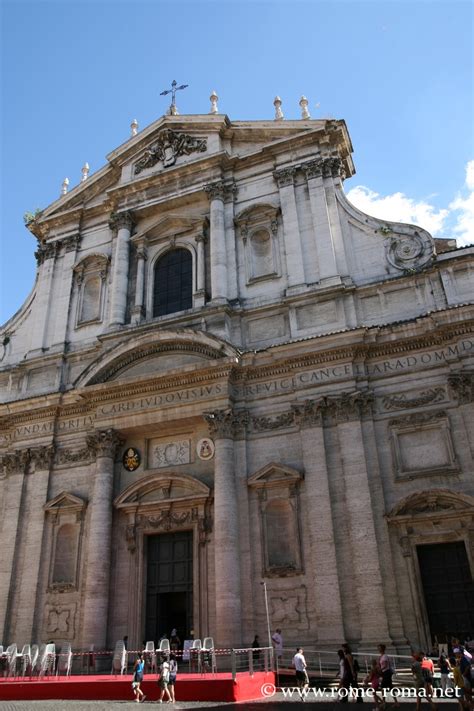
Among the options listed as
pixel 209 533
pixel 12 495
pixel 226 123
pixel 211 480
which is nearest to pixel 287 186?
pixel 226 123

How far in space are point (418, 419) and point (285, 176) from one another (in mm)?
9876

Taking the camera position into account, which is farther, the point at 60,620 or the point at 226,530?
the point at 60,620

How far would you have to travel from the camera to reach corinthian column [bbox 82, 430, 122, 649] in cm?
1662

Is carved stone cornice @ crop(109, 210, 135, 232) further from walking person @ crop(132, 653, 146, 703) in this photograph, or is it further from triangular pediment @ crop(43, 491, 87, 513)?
walking person @ crop(132, 653, 146, 703)

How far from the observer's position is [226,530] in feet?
53.0

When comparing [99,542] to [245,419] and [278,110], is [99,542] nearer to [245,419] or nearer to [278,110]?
[245,419]

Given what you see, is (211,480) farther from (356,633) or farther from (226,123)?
(226,123)

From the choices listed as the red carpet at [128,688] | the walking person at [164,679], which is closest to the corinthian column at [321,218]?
the red carpet at [128,688]

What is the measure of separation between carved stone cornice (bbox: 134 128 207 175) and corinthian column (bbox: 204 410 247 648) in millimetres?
11355

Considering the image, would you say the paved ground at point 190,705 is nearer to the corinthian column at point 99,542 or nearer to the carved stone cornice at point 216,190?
the corinthian column at point 99,542

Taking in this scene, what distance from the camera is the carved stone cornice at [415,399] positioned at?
16.0m

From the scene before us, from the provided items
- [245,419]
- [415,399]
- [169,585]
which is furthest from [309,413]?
[169,585]

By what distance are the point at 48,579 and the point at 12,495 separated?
3.14m

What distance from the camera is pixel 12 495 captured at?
19.9m
